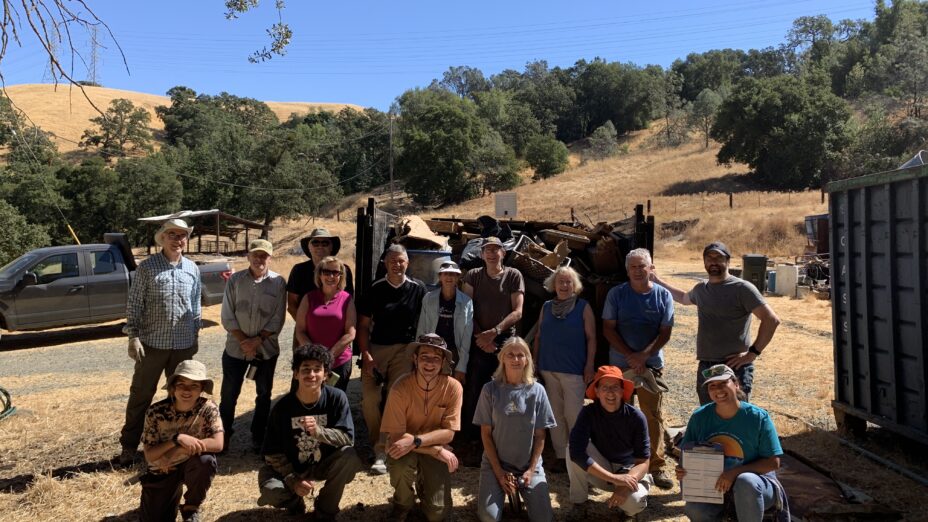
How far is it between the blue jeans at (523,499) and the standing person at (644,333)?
3.58 feet

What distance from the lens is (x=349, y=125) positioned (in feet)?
231

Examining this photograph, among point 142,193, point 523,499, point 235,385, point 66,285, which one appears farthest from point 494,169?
point 523,499

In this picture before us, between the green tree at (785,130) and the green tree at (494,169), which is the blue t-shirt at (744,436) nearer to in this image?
the green tree at (785,130)

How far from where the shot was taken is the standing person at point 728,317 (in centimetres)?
437

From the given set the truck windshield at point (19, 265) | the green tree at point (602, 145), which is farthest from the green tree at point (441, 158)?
the truck windshield at point (19, 265)

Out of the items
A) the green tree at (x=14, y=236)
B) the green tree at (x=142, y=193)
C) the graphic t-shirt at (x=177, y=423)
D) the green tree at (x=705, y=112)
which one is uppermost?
the green tree at (x=705, y=112)

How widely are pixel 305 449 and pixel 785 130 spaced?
157 ft

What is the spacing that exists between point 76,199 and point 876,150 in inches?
1797

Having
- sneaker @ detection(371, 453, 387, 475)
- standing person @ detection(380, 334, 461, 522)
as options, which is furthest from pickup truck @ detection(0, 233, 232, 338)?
standing person @ detection(380, 334, 461, 522)

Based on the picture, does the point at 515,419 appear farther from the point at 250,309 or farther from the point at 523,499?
the point at 250,309

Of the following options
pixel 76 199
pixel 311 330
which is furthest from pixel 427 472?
pixel 76 199

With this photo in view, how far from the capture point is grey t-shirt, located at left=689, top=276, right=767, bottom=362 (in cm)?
440

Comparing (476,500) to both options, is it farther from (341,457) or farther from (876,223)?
(876,223)

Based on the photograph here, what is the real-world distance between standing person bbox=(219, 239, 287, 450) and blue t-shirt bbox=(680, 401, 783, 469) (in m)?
3.36
